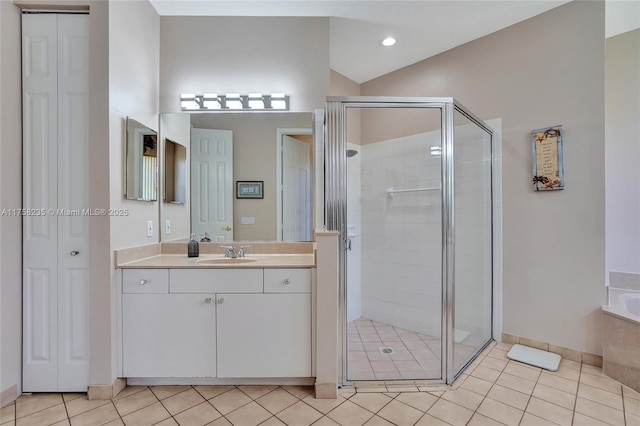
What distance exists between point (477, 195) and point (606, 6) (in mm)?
1521

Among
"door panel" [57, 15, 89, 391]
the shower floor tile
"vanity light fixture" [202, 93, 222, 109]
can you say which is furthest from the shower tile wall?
"door panel" [57, 15, 89, 391]

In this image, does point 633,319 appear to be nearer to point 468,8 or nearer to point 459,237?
point 459,237

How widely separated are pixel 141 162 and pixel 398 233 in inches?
84.1

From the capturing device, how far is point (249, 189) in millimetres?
2260

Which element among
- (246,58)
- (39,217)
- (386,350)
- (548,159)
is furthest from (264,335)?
(548,159)

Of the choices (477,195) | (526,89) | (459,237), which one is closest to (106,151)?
(459,237)

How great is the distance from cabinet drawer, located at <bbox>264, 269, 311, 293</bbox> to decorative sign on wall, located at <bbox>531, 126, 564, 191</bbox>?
6.38 ft

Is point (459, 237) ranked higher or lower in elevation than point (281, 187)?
lower

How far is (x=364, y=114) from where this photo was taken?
220 centimetres

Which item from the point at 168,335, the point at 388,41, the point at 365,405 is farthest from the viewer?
the point at 388,41

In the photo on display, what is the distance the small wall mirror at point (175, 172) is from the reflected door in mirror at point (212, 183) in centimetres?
7

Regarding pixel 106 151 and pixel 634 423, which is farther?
pixel 106 151

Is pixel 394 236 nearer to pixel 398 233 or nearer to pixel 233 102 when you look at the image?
pixel 398 233

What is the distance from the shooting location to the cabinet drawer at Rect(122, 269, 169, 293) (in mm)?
1729
